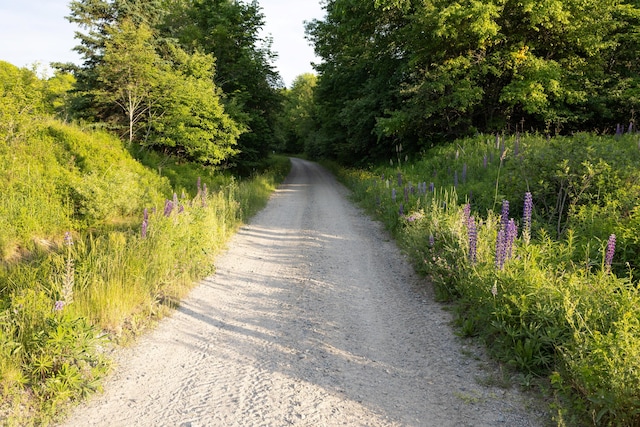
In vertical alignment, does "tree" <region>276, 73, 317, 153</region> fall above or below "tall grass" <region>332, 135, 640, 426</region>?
above

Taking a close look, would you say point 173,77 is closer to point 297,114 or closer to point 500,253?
point 500,253

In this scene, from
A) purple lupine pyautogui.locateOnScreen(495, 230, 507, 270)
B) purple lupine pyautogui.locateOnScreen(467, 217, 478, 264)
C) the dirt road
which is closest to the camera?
the dirt road

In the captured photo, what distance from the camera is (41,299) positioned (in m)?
3.81

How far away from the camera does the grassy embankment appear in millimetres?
3137

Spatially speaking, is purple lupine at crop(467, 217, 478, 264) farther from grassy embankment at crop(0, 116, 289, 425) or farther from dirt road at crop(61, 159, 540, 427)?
grassy embankment at crop(0, 116, 289, 425)

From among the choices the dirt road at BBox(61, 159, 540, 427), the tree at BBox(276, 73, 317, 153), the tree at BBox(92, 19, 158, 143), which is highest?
the tree at BBox(276, 73, 317, 153)

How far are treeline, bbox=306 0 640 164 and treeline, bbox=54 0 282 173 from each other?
280 inches

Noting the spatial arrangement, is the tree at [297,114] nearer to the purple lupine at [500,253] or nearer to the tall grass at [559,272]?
the tall grass at [559,272]

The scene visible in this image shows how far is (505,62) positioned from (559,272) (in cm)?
1484

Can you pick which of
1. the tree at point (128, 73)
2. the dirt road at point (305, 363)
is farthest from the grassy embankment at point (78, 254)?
the tree at point (128, 73)

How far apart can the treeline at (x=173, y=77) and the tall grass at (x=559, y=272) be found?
11039 mm

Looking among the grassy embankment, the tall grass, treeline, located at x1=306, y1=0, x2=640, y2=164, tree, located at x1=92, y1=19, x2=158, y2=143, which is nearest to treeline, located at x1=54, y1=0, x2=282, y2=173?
tree, located at x1=92, y1=19, x2=158, y2=143

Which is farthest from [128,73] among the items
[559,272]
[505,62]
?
[559,272]

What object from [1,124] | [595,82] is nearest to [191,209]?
[1,124]
